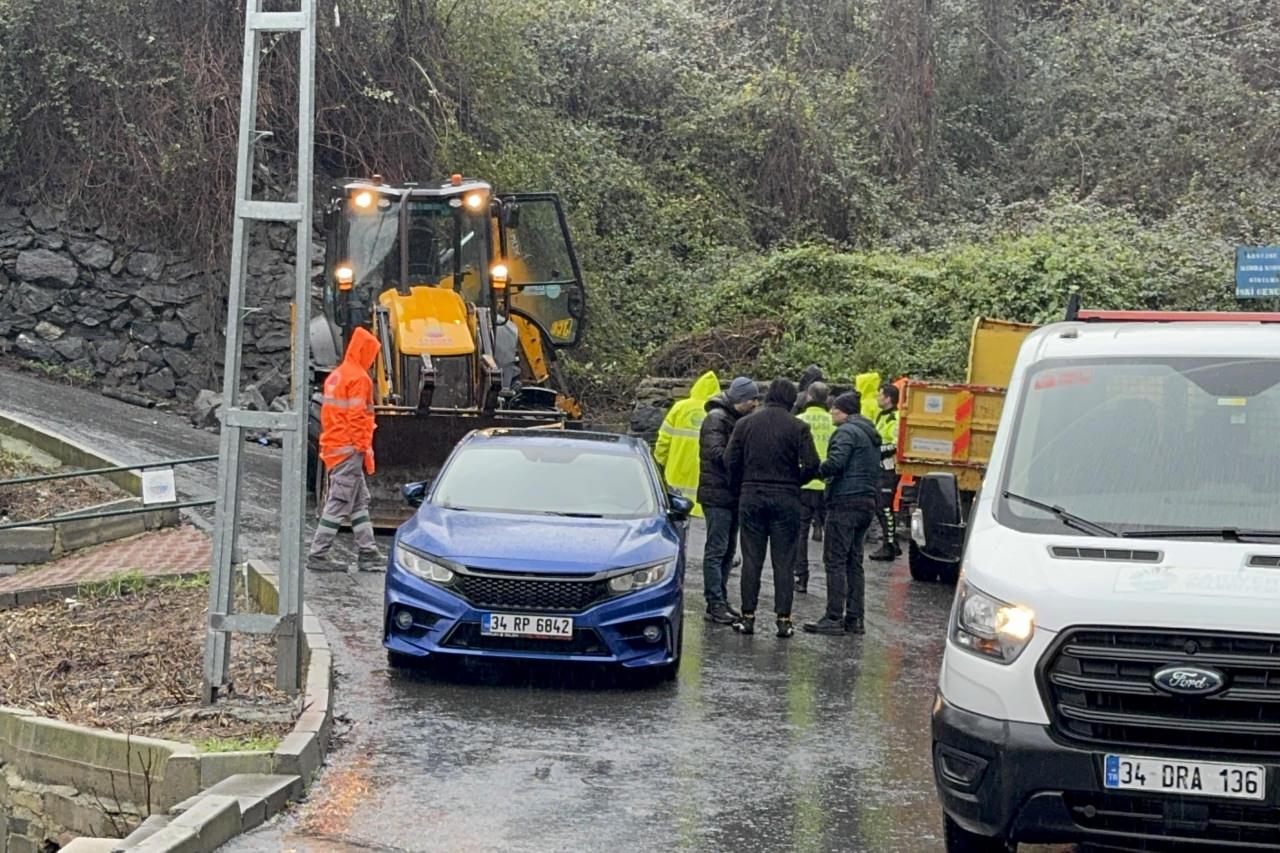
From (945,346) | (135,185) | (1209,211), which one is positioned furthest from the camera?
(1209,211)

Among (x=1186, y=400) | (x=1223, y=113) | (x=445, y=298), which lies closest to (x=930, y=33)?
(x=1223, y=113)

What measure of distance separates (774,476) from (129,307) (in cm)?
1526

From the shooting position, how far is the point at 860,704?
10.5m

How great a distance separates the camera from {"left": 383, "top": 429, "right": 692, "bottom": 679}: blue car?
10281 mm

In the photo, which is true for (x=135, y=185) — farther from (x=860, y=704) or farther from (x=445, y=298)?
(x=860, y=704)

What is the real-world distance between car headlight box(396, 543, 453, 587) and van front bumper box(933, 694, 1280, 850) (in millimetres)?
4883

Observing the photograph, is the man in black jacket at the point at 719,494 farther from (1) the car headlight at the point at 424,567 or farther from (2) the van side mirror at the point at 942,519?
(2) the van side mirror at the point at 942,519

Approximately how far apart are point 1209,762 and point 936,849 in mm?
1812

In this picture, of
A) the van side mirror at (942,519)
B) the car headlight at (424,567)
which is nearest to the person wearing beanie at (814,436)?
the car headlight at (424,567)

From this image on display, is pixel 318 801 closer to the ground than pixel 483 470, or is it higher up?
closer to the ground

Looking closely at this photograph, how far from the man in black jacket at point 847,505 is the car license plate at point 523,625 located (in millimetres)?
3118

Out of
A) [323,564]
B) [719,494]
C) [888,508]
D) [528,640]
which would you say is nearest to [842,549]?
[719,494]

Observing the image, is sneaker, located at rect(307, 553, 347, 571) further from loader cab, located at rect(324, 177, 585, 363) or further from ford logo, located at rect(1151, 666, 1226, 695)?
ford logo, located at rect(1151, 666, 1226, 695)

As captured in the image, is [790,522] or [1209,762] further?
[790,522]
